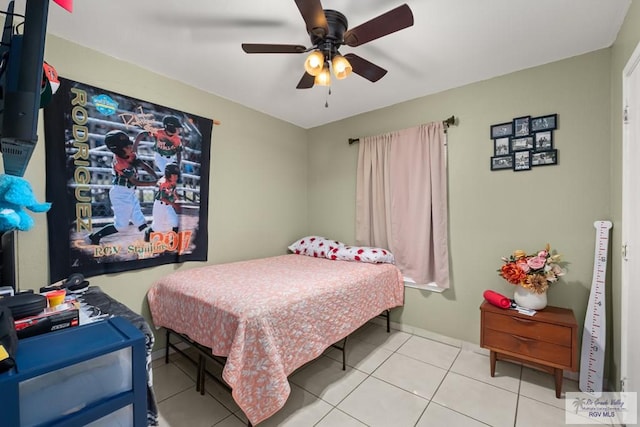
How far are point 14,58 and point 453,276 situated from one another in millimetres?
3031

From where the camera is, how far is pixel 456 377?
214cm

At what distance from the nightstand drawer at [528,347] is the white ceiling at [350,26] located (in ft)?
6.94

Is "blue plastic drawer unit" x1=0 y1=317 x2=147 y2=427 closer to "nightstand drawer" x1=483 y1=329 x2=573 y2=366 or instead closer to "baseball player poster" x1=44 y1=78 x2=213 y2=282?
"baseball player poster" x1=44 y1=78 x2=213 y2=282

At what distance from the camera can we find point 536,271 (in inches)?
80.6

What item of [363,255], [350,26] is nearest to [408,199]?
[363,255]

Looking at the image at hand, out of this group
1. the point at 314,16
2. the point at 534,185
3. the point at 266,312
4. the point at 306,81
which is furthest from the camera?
the point at 534,185

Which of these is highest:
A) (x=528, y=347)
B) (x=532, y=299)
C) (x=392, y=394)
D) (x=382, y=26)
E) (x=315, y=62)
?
(x=382, y=26)

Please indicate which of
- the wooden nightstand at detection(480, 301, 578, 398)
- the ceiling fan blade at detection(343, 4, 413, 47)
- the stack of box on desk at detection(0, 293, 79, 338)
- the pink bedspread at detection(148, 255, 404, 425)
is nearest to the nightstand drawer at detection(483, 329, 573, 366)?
the wooden nightstand at detection(480, 301, 578, 398)

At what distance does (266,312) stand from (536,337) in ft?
6.21

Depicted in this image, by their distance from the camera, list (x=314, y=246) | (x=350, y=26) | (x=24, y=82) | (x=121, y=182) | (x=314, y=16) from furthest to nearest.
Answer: (x=314, y=246) < (x=121, y=182) < (x=350, y=26) < (x=314, y=16) < (x=24, y=82)

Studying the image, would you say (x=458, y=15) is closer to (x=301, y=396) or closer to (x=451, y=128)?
(x=451, y=128)

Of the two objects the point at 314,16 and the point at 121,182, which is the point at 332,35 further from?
the point at 121,182

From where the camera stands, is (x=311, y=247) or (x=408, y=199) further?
(x=311, y=247)

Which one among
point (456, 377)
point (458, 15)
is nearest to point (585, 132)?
point (458, 15)
